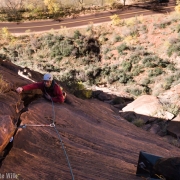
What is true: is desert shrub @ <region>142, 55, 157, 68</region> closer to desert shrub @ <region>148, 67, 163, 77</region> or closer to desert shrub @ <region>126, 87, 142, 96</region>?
desert shrub @ <region>148, 67, 163, 77</region>

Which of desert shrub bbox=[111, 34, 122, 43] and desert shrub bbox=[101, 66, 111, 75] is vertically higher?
desert shrub bbox=[111, 34, 122, 43]

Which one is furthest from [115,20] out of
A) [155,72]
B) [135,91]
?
[135,91]

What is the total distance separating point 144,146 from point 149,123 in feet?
19.6

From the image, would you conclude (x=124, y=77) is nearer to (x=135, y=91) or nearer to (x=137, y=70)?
(x=137, y=70)

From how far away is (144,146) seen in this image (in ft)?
21.9

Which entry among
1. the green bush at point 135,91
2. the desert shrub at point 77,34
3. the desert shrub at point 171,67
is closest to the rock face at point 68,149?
the green bush at point 135,91

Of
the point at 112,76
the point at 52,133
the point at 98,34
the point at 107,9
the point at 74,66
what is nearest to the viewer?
the point at 52,133

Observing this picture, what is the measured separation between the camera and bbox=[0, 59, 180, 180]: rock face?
442 cm

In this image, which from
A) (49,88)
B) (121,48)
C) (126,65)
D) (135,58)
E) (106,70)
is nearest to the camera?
(49,88)

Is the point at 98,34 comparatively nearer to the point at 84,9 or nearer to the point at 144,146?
the point at 84,9

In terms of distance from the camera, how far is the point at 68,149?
199 inches

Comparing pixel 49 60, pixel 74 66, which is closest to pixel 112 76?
pixel 74 66

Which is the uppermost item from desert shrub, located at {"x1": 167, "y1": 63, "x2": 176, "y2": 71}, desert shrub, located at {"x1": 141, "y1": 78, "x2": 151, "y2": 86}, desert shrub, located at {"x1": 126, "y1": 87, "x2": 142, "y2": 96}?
desert shrub, located at {"x1": 167, "y1": 63, "x2": 176, "y2": 71}

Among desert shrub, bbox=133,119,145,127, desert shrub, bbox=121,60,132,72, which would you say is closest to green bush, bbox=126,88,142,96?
desert shrub, bbox=121,60,132,72
